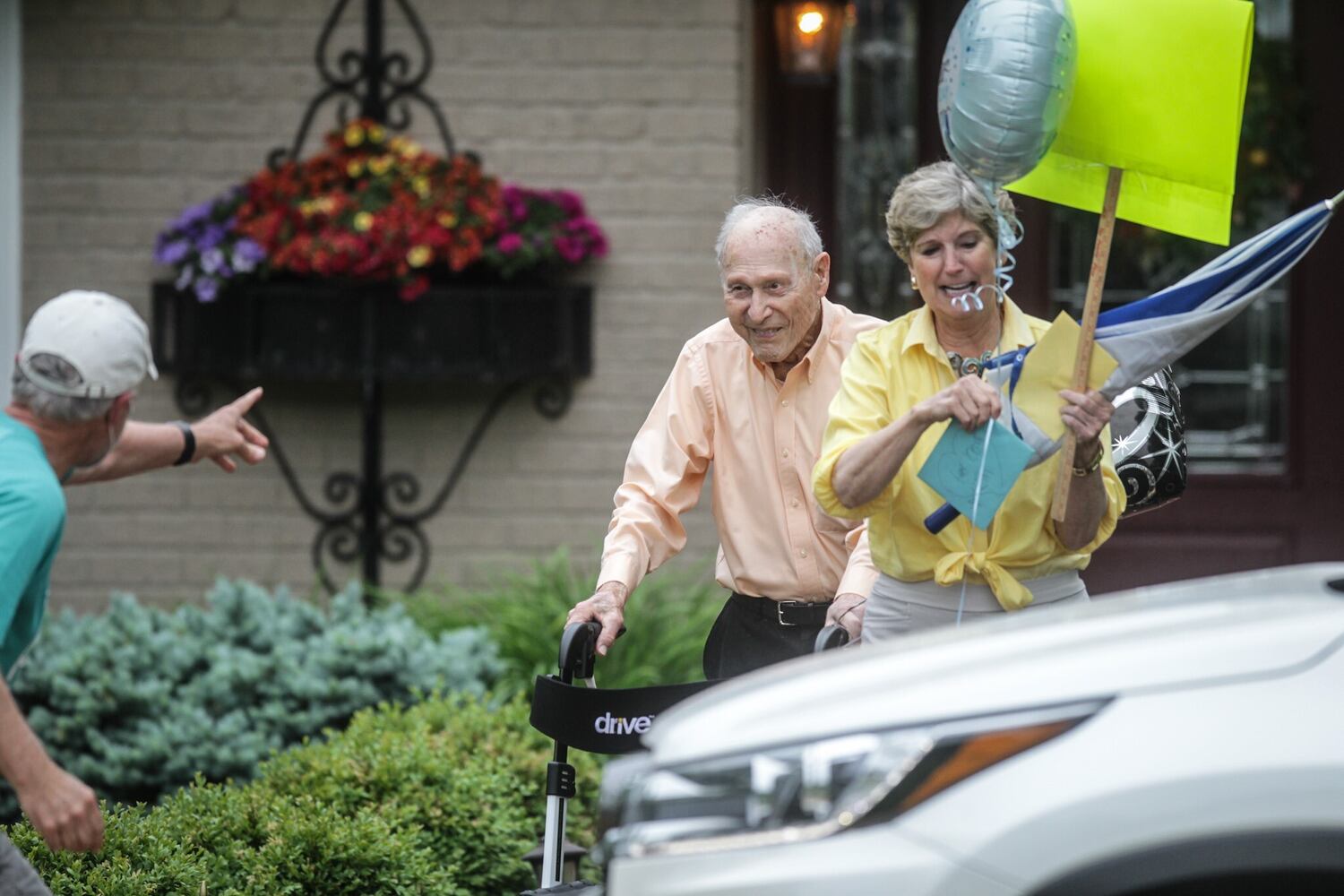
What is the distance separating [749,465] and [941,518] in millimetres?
666

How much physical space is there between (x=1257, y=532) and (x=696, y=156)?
2.83 meters

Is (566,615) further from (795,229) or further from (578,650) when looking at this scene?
(795,229)

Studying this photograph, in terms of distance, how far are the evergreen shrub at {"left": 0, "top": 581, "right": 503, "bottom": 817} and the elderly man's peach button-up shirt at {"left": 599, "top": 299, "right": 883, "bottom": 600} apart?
155cm

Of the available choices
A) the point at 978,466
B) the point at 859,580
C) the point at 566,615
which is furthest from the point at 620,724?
the point at 566,615

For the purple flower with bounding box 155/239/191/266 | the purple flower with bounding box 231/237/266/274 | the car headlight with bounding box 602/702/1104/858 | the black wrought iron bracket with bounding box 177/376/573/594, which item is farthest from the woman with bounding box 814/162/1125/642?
the purple flower with bounding box 155/239/191/266

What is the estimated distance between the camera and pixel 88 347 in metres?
2.77

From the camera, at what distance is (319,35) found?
655 centimetres

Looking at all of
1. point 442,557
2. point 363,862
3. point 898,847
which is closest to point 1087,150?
point 898,847

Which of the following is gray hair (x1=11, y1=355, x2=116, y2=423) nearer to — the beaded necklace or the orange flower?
the beaded necklace

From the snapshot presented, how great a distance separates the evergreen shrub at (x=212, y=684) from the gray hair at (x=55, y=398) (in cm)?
224

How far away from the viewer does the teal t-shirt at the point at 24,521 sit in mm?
2604

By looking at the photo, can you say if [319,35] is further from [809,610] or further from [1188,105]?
[1188,105]

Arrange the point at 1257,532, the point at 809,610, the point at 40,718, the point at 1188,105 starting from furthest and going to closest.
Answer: the point at 1257,532 → the point at 40,718 → the point at 809,610 → the point at 1188,105

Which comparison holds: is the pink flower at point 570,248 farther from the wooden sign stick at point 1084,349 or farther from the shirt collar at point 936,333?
the wooden sign stick at point 1084,349
